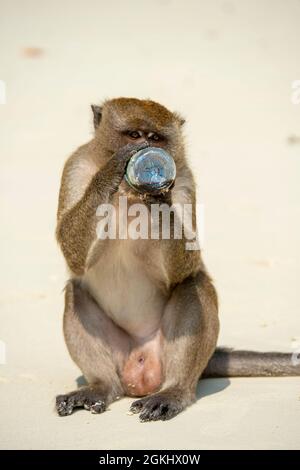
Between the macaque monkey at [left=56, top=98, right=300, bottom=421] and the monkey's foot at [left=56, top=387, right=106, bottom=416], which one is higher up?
the macaque monkey at [left=56, top=98, right=300, bottom=421]

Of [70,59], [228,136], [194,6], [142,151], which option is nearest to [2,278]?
[142,151]

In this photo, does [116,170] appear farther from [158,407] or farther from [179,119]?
[158,407]

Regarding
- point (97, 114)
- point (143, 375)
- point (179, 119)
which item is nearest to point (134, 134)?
point (179, 119)

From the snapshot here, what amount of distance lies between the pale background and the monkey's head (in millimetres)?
2047

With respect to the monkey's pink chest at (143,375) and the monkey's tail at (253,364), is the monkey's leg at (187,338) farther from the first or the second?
the monkey's tail at (253,364)

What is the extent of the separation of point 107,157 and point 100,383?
181 centimetres

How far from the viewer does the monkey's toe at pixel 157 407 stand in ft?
23.1

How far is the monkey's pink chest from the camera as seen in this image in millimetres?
7738

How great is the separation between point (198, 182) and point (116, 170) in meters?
7.71

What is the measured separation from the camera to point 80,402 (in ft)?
24.0

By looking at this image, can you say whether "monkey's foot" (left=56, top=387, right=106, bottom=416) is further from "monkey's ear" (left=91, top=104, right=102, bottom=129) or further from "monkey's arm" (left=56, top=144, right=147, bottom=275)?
"monkey's ear" (left=91, top=104, right=102, bottom=129)

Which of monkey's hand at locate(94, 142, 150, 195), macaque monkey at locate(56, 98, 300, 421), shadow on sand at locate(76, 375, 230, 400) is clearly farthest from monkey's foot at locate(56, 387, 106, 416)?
monkey's hand at locate(94, 142, 150, 195)

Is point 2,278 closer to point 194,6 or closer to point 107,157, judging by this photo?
point 107,157

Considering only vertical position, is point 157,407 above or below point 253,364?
below
